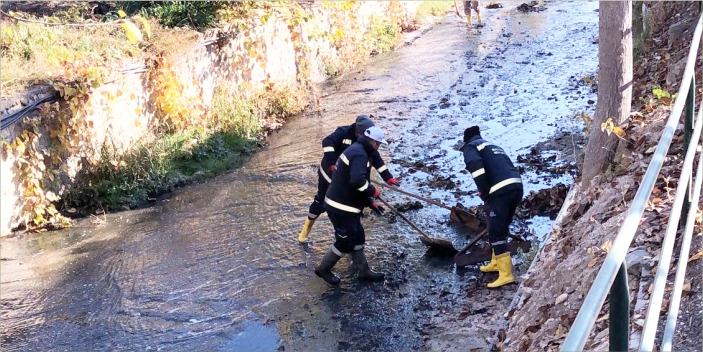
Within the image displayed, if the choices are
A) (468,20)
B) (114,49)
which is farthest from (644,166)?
(468,20)

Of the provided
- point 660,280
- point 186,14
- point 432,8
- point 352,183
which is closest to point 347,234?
point 352,183

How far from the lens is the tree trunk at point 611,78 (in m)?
7.02

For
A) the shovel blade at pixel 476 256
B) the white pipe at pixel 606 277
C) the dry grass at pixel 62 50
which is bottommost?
the shovel blade at pixel 476 256

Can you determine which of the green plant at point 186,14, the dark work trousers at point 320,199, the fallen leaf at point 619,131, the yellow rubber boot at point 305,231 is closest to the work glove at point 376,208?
the dark work trousers at point 320,199

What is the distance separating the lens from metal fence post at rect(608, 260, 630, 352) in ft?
5.89

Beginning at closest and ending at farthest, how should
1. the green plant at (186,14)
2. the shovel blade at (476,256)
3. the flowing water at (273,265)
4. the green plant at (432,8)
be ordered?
the flowing water at (273,265), the shovel blade at (476,256), the green plant at (186,14), the green plant at (432,8)

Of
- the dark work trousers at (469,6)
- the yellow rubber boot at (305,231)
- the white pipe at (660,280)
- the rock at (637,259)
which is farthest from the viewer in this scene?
the dark work trousers at (469,6)

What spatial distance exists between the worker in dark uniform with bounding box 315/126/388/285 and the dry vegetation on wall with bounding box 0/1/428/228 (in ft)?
8.53

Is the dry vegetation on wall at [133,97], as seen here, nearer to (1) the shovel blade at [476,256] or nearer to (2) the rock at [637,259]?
(1) the shovel blade at [476,256]

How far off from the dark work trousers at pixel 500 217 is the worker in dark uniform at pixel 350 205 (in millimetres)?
1268

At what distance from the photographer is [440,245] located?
768 cm

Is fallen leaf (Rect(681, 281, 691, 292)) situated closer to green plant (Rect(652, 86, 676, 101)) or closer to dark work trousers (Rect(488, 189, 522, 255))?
dark work trousers (Rect(488, 189, 522, 255))

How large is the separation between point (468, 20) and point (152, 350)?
19.2m

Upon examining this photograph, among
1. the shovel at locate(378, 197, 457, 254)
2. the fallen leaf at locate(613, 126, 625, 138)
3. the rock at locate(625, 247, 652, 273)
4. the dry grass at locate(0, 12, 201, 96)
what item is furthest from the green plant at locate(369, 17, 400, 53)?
the rock at locate(625, 247, 652, 273)
